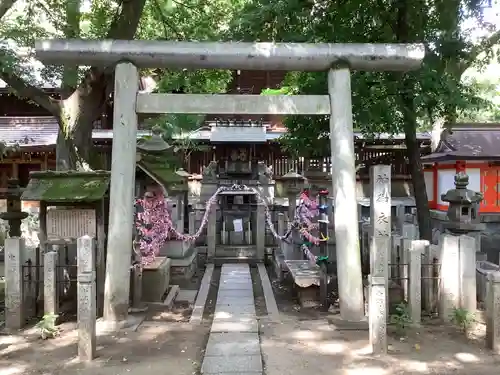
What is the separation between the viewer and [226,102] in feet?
21.1

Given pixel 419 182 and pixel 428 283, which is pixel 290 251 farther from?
pixel 428 283

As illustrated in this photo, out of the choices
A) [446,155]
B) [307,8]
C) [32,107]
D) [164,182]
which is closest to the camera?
[164,182]

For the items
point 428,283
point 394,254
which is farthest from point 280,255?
point 428,283

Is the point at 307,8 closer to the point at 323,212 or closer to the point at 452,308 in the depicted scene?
the point at 323,212

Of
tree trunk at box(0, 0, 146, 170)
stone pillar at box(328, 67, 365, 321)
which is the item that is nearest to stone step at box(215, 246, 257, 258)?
tree trunk at box(0, 0, 146, 170)

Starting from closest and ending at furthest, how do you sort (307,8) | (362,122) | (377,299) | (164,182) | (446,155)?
(377,299) → (164,182) → (362,122) → (307,8) → (446,155)

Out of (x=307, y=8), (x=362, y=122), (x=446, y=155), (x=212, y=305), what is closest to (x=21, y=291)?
(x=212, y=305)

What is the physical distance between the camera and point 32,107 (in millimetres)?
21438

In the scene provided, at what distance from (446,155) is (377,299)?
1149 centimetres

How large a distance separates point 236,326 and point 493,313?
124 inches

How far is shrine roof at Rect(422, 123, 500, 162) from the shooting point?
49.7ft

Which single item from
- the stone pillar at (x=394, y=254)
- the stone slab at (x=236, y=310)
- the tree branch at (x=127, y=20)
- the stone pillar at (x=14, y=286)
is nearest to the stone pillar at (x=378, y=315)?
the stone slab at (x=236, y=310)

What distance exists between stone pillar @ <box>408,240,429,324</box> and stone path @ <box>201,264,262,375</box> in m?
2.16

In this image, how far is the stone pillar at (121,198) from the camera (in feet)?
20.3
